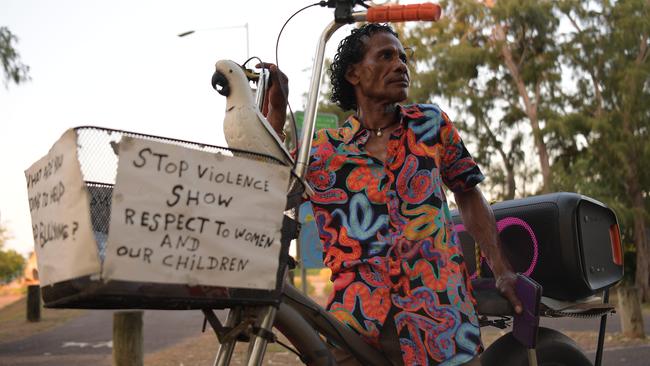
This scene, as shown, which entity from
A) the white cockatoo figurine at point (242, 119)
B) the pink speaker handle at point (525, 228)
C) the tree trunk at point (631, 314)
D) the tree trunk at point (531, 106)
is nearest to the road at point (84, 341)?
the tree trunk at point (631, 314)

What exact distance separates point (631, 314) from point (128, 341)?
6737 millimetres

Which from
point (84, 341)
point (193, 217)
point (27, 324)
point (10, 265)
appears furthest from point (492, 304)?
Result: point (10, 265)

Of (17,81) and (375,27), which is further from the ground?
(17,81)

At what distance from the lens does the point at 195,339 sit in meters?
12.5

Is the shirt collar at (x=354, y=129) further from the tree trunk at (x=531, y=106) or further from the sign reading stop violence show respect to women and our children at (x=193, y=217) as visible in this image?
the tree trunk at (x=531, y=106)

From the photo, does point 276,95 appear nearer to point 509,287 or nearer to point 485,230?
point 485,230

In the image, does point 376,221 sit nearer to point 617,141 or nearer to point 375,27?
point 375,27

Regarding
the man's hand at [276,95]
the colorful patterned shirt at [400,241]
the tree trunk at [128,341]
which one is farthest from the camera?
the tree trunk at [128,341]

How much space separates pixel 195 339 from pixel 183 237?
36.8 feet

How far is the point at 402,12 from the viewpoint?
2109 millimetres

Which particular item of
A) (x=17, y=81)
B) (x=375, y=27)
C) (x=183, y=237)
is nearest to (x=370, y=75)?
(x=375, y=27)

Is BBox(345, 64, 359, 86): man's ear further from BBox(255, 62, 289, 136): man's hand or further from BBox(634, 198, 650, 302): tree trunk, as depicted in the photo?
BBox(634, 198, 650, 302): tree trunk

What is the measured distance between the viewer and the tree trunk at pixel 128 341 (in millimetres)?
6820

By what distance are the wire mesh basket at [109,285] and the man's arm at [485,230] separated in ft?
3.76
